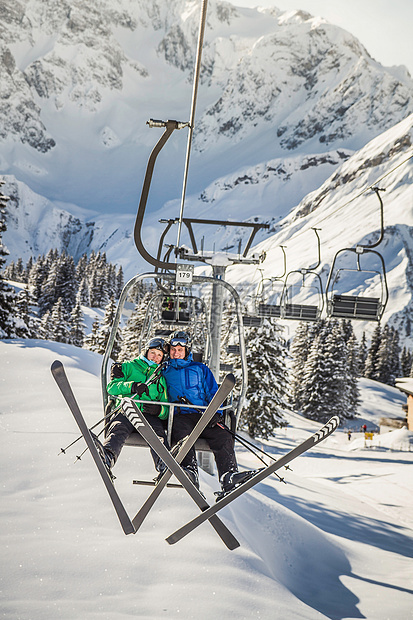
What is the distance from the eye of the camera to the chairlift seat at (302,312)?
14.0 metres

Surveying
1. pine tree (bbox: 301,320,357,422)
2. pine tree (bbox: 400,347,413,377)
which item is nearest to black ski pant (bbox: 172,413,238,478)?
pine tree (bbox: 301,320,357,422)

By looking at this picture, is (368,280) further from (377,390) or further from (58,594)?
(58,594)

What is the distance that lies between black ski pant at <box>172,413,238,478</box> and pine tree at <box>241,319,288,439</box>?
2125 centimetres

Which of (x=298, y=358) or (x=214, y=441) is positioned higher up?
(x=214, y=441)

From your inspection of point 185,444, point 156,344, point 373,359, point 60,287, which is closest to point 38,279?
point 60,287

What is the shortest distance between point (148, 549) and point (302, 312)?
8.81m

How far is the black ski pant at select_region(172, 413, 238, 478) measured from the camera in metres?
4.48

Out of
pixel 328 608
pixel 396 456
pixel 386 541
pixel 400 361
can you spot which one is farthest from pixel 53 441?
pixel 400 361

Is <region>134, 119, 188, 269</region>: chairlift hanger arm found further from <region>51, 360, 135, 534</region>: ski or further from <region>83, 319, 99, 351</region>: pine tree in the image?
<region>83, 319, 99, 351</region>: pine tree

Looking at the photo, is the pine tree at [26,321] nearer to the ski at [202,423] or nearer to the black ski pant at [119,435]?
the black ski pant at [119,435]

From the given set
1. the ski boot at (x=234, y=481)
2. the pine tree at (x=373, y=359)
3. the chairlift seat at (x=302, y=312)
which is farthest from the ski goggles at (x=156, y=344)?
the pine tree at (x=373, y=359)

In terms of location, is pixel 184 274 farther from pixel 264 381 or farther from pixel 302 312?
pixel 264 381

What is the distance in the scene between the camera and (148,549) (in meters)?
6.44

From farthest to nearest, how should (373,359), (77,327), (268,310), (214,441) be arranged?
(373,359)
(77,327)
(268,310)
(214,441)
